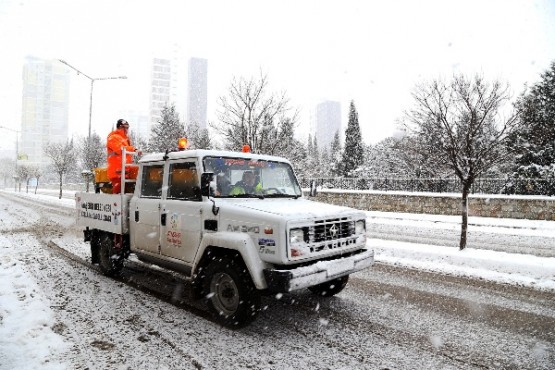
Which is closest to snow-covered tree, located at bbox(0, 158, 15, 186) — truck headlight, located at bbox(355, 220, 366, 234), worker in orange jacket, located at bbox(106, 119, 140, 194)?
worker in orange jacket, located at bbox(106, 119, 140, 194)

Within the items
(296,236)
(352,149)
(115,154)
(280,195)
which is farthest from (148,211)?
(352,149)

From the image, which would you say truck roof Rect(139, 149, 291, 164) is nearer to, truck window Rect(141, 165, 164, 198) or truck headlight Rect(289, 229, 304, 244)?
truck window Rect(141, 165, 164, 198)

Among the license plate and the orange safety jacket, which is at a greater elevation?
the orange safety jacket

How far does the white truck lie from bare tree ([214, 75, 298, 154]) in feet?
37.5

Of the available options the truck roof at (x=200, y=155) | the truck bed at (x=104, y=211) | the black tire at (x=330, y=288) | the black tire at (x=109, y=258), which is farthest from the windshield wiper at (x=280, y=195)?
the black tire at (x=109, y=258)

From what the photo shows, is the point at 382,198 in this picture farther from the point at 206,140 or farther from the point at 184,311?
the point at 206,140

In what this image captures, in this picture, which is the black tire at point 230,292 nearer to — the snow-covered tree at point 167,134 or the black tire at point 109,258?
the black tire at point 109,258

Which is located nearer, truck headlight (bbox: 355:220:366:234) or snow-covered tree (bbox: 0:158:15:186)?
truck headlight (bbox: 355:220:366:234)

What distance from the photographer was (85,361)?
350 cm

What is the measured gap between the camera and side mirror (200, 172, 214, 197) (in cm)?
445

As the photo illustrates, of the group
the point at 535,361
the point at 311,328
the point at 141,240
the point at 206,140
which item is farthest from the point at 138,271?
the point at 206,140

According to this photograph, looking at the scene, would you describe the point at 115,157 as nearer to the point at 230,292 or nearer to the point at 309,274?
the point at 230,292

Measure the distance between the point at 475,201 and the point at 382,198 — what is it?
15.4ft

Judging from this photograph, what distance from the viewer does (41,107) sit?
547 ft
